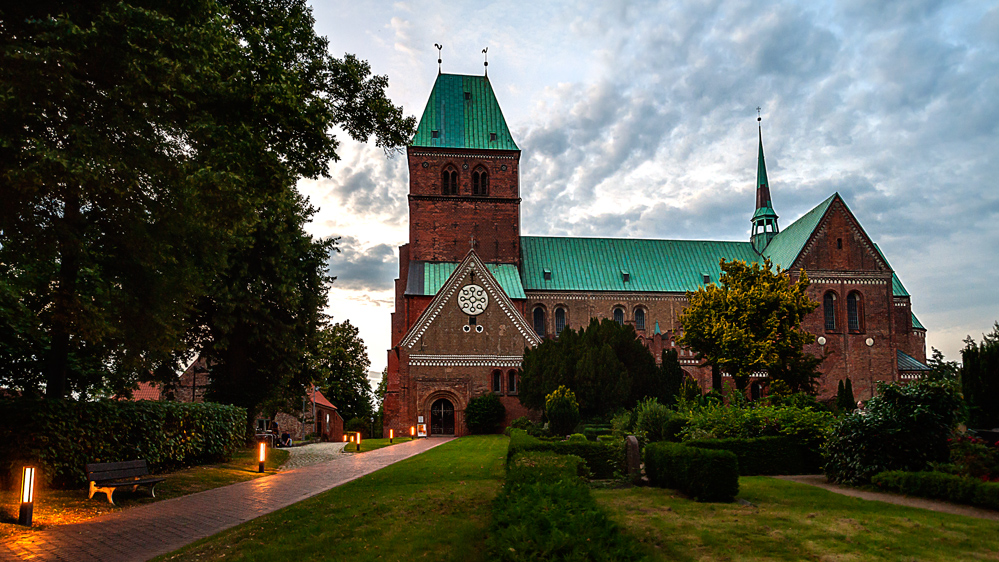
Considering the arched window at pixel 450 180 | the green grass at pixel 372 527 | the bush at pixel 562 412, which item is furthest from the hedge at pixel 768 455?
the arched window at pixel 450 180

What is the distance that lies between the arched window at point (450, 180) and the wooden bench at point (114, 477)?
38929 millimetres

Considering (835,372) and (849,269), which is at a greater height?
(849,269)

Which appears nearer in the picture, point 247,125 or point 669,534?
point 669,534

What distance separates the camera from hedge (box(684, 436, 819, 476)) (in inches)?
667

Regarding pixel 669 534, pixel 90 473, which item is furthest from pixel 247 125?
pixel 669 534

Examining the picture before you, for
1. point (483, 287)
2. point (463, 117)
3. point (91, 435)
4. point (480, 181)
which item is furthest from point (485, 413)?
point (91, 435)

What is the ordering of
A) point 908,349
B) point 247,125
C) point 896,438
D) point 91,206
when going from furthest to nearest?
1. point 908,349
2. point 896,438
3. point 91,206
4. point 247,125

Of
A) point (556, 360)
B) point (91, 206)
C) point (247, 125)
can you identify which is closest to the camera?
point (247, 125)

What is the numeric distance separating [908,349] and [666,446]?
48368 millimetres

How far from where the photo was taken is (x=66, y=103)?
9602 mm

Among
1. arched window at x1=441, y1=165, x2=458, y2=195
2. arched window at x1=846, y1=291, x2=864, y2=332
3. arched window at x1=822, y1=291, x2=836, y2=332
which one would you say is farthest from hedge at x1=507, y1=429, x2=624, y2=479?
arched window at x1=846, y1=291, x2=864, y2=332

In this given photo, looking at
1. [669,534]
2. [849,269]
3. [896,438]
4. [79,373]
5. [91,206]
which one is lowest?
[669,534]

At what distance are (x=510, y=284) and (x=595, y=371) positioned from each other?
17142mm

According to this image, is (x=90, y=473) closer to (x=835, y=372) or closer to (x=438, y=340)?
(x=438, y=340)
